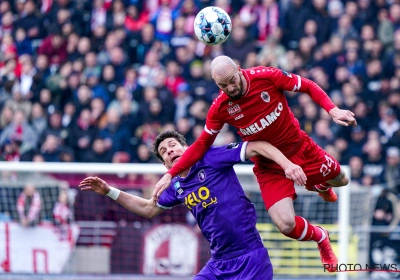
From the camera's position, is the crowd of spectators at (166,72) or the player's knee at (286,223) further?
the crowd of spectators at (166,72)

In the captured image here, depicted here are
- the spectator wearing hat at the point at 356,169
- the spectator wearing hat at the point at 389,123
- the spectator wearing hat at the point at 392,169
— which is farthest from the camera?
the spectator wearing hat at the point at 389,123

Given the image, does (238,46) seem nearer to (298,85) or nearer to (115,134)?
(115,134)

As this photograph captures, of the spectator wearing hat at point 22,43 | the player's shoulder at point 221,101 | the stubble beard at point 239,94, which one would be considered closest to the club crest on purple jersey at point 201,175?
the player's shoulder at point 221,101

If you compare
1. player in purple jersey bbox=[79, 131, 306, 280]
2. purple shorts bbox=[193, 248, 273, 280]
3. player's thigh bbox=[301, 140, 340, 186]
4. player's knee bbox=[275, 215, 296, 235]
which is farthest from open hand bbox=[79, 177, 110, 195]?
player's thigh bbox=[301, 140, 340, 186]

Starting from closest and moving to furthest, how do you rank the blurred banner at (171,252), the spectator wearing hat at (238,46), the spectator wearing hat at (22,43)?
1. the blurred banner at (171,252)
2. the spectator wearing hat at (238,46)
3. the spectator wearing hat at (22,43)

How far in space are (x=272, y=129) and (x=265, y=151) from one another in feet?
1.39

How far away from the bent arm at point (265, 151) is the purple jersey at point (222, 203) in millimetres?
67

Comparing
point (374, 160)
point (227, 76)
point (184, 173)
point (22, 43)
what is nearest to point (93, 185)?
point (184, 173)

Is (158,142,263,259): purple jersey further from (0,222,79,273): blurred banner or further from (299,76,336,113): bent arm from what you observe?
(0,222,79,273): blurred banner

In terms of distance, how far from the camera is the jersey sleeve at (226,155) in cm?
845

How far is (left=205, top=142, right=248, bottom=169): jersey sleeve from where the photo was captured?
8.45 meters

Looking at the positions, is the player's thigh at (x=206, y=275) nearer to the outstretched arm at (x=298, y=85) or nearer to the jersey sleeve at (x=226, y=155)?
the jersey sleeve at (x=226, y=155)

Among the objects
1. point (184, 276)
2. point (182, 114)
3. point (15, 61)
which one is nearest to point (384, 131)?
point (182, 114)

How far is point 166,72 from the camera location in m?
17.8
